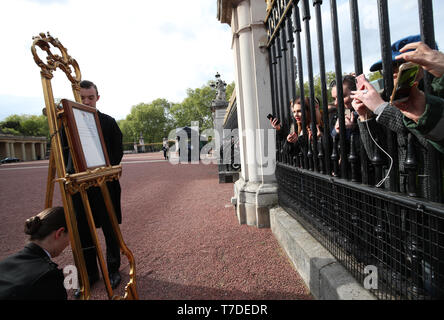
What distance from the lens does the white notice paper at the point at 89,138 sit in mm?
1996

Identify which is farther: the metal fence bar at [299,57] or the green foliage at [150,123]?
the green foliage at [150,123]

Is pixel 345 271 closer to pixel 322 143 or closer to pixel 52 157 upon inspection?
pixel 322 143

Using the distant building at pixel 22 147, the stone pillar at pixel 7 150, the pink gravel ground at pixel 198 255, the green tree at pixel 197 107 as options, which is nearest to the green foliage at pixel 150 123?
the green tree at pixel 197 107

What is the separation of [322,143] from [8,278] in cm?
245

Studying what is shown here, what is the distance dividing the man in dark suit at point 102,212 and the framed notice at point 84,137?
0.52m

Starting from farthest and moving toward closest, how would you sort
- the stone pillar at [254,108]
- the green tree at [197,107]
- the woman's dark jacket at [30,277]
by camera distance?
the green tree at [197,107] < the stone pillar at [254,108] < the woman's dark jacket at [30,277]

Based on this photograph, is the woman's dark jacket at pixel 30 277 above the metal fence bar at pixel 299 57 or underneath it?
underneath

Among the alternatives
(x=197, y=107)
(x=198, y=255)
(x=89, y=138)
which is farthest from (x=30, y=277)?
(x=197, y=107)

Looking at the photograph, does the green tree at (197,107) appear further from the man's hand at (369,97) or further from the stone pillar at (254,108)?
the man's hand at (369,97)

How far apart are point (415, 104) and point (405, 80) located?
13 cm

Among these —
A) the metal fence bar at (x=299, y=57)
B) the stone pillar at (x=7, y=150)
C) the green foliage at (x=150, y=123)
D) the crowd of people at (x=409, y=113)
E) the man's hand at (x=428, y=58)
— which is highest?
the green foliage at (x=150, y=123)

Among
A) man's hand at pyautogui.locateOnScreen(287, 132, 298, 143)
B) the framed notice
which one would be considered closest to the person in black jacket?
the framed notice

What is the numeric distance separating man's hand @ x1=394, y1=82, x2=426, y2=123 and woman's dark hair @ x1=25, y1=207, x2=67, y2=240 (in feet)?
7.23

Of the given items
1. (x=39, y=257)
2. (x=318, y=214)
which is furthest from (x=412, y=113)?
(x=39, y=257)
